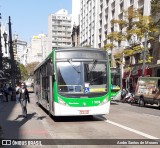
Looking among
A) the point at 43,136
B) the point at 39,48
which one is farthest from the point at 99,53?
the point at 39,48

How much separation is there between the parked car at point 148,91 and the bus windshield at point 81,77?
43.0 ft

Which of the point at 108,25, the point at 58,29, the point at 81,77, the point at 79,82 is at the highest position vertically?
the point at 58,29

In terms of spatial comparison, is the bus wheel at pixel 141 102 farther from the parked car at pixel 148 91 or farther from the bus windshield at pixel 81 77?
the bus windshield at pixel 81 77

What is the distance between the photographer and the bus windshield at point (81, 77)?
1567cm

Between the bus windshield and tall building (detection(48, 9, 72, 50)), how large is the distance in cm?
13571

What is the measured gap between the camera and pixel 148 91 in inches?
1192

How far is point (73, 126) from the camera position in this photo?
47.6ft

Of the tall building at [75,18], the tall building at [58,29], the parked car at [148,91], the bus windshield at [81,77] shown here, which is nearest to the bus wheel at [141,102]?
the parked car at [148,91]

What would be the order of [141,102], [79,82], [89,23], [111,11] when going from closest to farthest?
[79,82]
[141,102]
[111,11]
[89,23]

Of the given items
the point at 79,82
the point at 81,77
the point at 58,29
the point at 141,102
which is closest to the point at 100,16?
the point at 141,102

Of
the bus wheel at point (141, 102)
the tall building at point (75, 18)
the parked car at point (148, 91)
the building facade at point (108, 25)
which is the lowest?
the bus wheel at point (141, 102)

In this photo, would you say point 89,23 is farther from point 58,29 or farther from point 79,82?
point 58,29

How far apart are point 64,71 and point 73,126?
262 centimetres

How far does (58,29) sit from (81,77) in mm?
142393
